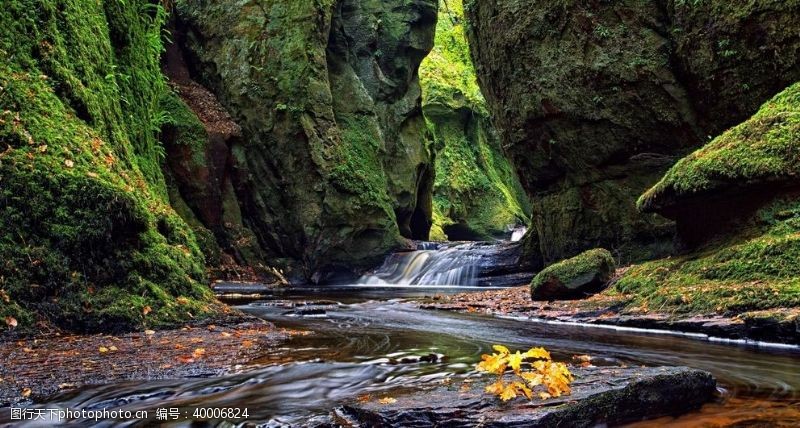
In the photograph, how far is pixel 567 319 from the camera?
25.4ft

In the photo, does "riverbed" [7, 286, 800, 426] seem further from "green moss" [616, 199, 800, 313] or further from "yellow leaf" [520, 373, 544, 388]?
"green moss" [616, 199, 800, 313]

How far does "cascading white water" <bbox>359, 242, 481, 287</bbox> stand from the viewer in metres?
17.8

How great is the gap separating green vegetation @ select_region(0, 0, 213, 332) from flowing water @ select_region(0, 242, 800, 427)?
1685 millimetres

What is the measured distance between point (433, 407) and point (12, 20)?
656 cm

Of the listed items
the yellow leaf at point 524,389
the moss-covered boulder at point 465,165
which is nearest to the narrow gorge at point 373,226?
the yellow leaf at point 524,389

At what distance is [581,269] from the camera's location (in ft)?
30.5

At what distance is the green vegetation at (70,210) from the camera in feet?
16.5

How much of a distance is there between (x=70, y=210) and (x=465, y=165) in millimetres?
33042

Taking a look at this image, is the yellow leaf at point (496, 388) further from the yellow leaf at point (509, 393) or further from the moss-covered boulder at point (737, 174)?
the moss-covered boulder at point (737, 174)

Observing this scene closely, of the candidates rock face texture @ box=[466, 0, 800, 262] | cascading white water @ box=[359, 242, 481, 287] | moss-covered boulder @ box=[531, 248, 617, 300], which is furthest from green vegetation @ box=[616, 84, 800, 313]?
cascading white water @ box=[359, 242, 481, 287]

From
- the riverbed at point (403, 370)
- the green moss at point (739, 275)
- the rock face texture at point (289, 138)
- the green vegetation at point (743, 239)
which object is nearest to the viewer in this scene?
the riverbed at point (403, 370)

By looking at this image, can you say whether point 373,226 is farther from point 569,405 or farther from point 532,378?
point 569,405

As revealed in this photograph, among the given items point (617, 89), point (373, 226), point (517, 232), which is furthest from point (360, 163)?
point (517, 232)

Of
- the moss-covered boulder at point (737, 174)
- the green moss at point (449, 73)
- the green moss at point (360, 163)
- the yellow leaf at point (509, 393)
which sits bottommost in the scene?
the yellow leaf at point (509, 393)
